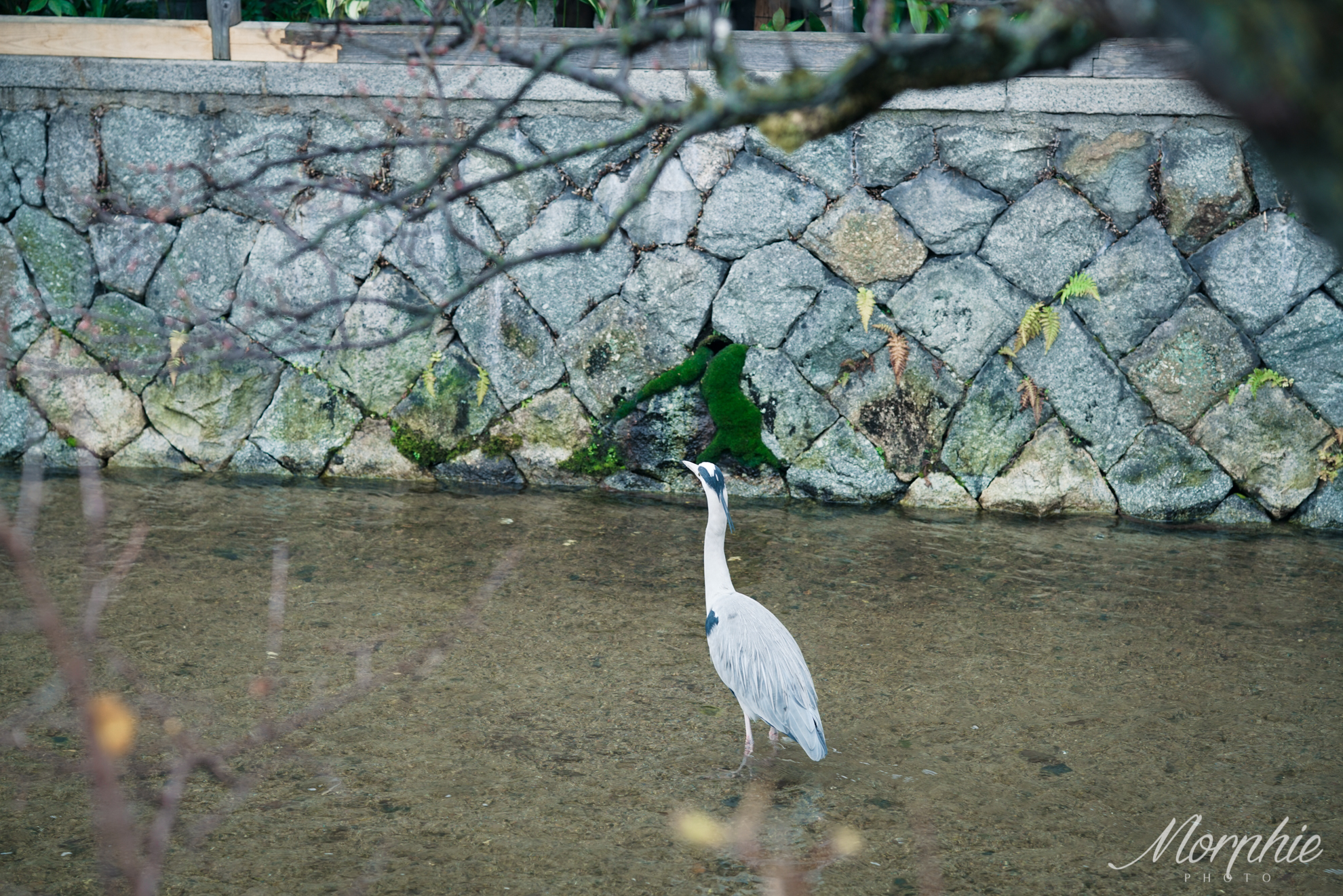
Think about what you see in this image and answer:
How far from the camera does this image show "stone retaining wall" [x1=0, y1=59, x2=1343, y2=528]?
6.48 m

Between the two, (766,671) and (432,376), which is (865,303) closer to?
(432,376)

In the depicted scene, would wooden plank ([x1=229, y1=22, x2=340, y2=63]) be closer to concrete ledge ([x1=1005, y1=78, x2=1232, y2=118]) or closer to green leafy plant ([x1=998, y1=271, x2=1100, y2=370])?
concrete ledge ([x1=1005, y1=78, x2=1232, y2=118])

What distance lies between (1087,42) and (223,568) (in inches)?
196

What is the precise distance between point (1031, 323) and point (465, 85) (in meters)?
3.62

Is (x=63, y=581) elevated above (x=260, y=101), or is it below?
below

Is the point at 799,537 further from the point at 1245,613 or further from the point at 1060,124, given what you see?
the point at 1060,124

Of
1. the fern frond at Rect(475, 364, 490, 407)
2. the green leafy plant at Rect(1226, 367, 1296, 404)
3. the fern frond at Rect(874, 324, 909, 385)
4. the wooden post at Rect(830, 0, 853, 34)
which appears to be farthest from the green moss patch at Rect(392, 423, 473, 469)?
the green leafy plant at Rect(1226, 367, 1296, 404)

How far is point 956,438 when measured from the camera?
22.1ft

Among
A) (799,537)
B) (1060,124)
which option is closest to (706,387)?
(799,537)

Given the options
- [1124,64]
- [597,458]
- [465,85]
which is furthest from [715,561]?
[1124,64]

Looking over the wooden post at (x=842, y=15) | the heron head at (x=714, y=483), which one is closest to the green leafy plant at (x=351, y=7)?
the wooden post at (x=842, y=15)

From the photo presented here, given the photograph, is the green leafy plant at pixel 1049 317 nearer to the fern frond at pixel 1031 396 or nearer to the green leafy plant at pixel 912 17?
the fern frond at pixel 1031 396

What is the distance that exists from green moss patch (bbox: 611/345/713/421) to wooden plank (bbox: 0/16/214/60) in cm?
337

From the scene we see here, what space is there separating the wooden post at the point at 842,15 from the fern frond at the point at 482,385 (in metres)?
2.94
